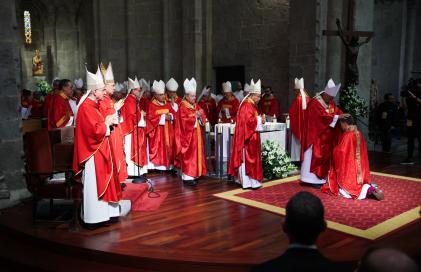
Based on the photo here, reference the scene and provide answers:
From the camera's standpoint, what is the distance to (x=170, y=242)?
16.8 ft

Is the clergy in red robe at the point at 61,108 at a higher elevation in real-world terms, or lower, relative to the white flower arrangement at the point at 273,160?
higher

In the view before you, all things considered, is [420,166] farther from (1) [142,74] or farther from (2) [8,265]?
(1) [142,74]

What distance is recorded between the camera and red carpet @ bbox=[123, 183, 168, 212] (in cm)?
652

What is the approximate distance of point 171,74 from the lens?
14.6 m

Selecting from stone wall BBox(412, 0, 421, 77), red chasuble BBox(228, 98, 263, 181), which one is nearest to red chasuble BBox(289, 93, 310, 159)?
red chasuble BBox(228, 98, 263, 181)

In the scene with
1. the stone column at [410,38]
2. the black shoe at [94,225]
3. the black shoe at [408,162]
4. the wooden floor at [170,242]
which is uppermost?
the stone column at [410,38]

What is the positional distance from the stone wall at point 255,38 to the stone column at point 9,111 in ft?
28.1

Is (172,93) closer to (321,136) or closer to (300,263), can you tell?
(321,136)

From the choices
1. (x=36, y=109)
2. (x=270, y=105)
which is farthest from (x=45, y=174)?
(x=36, y=109)

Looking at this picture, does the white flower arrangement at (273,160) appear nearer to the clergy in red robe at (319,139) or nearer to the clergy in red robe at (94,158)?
the clergy in red robe at (319,139)

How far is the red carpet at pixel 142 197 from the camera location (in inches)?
257

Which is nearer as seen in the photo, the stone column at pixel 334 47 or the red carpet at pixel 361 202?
the red carpet at pixel 361 202

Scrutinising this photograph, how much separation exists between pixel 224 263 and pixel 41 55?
747 inches

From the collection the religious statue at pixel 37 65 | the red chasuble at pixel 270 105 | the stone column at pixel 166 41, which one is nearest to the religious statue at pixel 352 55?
the red chasuble at pixel 270 105
